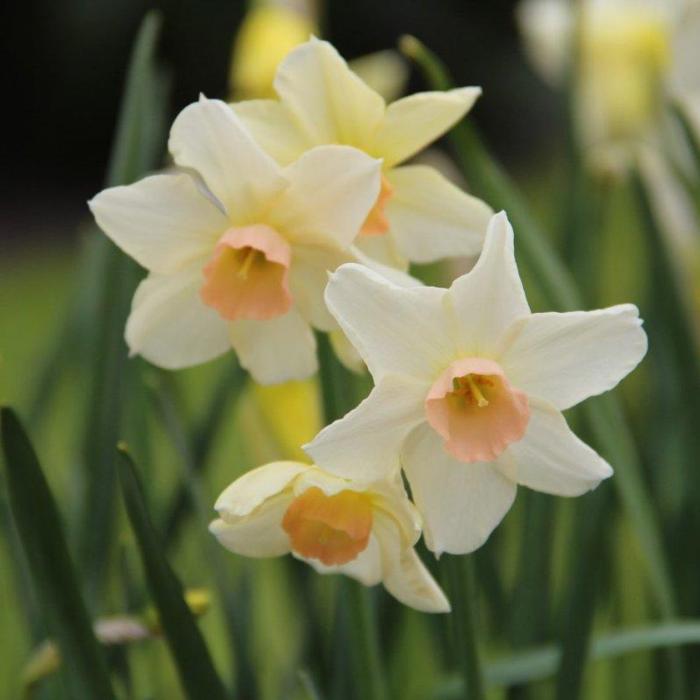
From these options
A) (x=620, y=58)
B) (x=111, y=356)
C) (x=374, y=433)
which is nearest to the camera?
(x=374, y=433)

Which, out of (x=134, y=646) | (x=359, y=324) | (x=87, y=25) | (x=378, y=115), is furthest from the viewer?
(x=87, y=25)

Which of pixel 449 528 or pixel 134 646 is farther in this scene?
pixel 134 646

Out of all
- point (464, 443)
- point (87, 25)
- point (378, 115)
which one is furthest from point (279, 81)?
point (87, 25)

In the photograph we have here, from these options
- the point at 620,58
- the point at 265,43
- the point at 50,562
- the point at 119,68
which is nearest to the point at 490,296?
the point at 50,562

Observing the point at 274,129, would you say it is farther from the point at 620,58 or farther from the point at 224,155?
the point at 620,58

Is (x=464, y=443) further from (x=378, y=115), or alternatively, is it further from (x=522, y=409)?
(x=378, y=115)

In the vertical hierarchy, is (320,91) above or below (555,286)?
above
